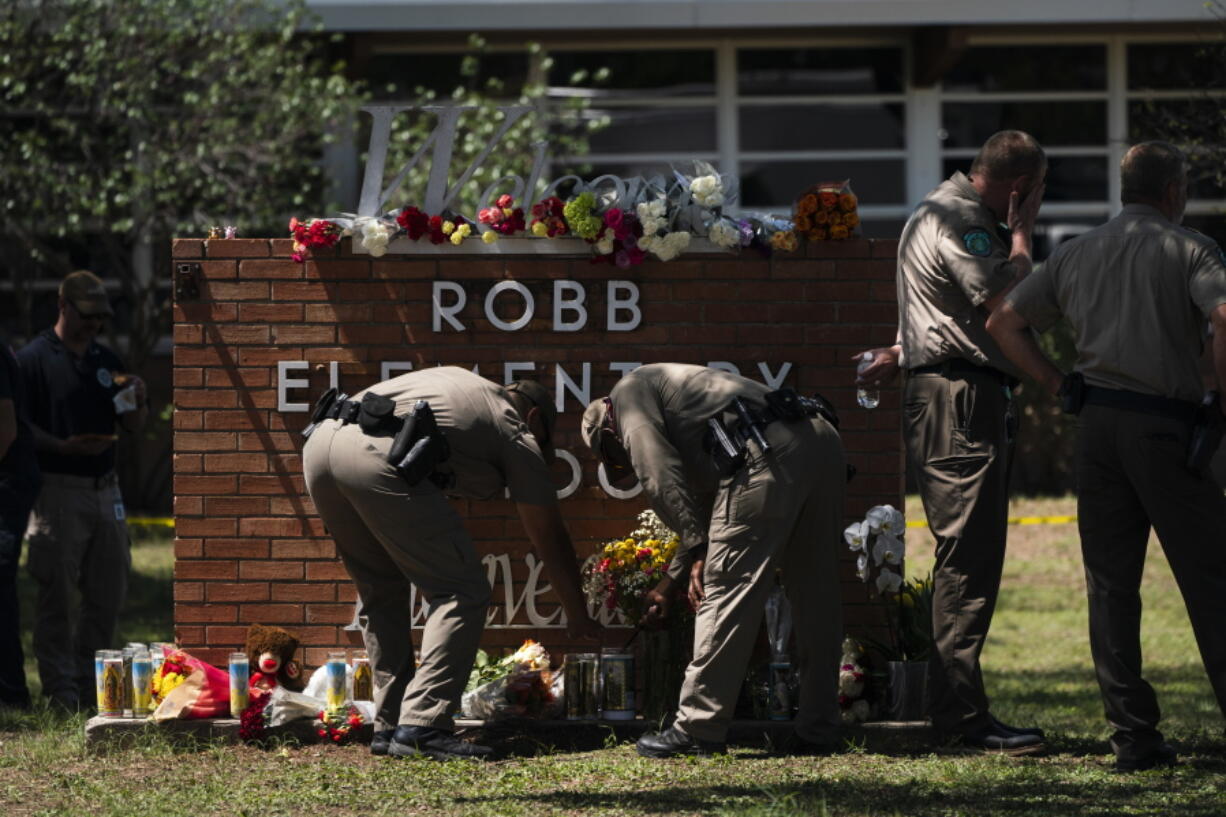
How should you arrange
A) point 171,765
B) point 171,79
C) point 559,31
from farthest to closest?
point 559,31
point 171,79
point 171,765

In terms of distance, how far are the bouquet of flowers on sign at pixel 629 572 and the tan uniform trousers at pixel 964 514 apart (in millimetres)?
1085

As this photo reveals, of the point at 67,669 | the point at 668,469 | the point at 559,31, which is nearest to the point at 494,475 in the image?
the point at 668,469

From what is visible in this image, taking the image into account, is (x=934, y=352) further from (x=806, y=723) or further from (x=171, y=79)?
(x=171, y=79)

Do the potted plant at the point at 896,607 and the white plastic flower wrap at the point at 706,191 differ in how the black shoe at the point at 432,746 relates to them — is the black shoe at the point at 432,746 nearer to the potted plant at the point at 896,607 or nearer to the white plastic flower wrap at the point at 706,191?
the potted plant at the point at 896,607

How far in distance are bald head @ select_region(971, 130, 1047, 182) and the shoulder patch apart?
237 millimetres

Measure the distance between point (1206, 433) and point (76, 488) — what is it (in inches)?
200

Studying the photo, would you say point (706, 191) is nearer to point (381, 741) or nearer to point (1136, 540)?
point (1136, 540)

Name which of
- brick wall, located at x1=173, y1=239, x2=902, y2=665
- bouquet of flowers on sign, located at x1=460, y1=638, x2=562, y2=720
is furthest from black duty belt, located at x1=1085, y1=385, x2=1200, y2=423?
bouquet of flowers on sign, located at x1=460, y1=638, x2=562, y2=720

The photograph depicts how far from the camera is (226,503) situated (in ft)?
22.0

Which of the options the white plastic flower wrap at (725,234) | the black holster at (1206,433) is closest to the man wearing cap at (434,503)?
the white plastic flower wrap at (725,234)

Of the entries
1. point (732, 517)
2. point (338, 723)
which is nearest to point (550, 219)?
point (732, 517)

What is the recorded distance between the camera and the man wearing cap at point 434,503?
5.80 metres

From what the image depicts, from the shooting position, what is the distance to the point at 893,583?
6363 mm

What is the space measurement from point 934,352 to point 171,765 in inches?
125
